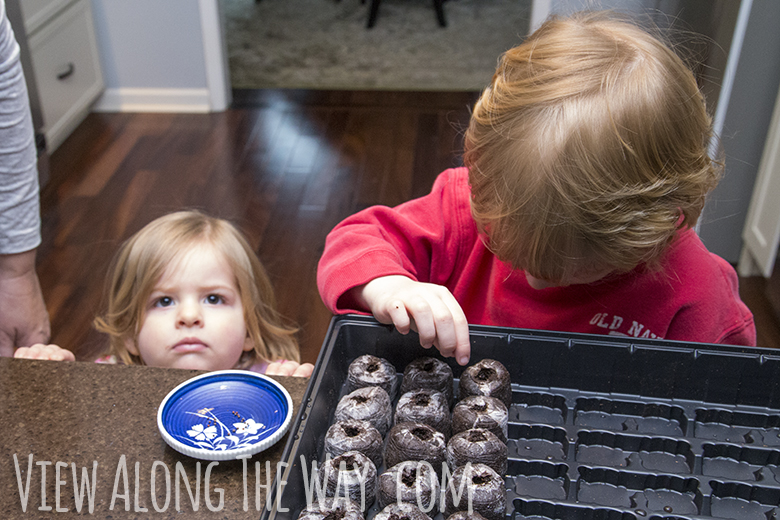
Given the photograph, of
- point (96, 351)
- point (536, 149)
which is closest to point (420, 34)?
point (96, 351)

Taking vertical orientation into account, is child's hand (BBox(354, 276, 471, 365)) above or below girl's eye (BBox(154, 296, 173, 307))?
above

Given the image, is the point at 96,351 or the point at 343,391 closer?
the point at 343,391

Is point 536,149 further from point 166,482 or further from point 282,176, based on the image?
point 282,176

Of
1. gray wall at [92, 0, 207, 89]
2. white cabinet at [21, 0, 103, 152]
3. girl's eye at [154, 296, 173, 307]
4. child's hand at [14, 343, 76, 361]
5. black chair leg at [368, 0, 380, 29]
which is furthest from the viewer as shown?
black chair leg at [368, 0, 380, 29]

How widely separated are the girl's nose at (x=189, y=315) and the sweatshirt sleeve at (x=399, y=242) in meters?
0.28

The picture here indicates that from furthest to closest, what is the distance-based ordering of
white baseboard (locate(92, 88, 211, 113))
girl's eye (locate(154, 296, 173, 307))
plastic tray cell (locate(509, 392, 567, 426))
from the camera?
white baseboard (locate(92, 88, 211, 113))
girl's eye (locate(154, 296, 173, 307))
plastic tray cell (locate(509, 392, 567, 426))

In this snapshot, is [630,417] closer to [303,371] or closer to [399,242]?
[399,242]

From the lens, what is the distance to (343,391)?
2.43 ft

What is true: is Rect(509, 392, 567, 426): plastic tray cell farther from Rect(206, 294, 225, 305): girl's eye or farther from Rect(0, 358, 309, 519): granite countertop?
Rect(206, 294, 225, 305): girl's eye

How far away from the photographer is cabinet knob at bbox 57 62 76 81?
9.77 ft

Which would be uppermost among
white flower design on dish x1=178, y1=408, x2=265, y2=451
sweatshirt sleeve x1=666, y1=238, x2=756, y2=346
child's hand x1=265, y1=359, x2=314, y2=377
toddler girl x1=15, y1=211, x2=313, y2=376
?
white flower design on dish x1=178, y1=408, x2=265, y2=451

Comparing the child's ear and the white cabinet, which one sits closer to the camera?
the child's ear

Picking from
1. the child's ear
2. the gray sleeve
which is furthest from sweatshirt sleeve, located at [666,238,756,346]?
the gray sleeve

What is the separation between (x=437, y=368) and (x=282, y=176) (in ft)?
7.27
